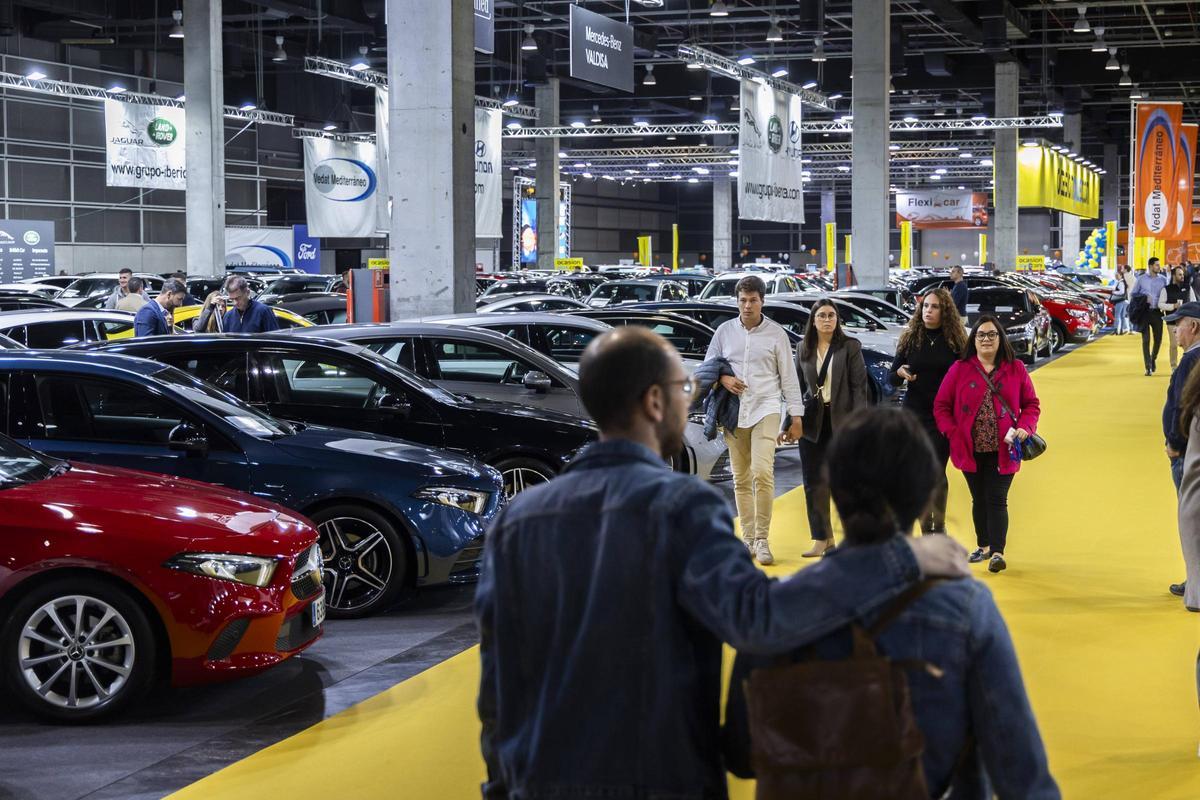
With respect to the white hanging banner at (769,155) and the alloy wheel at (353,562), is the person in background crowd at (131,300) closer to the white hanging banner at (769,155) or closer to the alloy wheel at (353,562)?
the alloy wheel at (353,562)

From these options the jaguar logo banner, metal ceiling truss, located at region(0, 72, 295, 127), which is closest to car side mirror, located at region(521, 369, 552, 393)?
the jaguar logo banner

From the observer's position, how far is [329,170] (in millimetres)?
34062

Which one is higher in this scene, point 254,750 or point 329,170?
point 329,170

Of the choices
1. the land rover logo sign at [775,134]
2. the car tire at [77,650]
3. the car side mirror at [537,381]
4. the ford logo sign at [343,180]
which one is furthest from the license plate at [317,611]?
the ford logo sign at [343,180]

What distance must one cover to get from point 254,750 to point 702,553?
379cm

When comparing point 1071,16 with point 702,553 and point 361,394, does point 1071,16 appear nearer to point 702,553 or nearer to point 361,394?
point 361,394

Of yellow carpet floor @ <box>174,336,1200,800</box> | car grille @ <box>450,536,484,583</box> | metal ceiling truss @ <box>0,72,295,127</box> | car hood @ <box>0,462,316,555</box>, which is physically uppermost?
metal ceiling truss @ <box>0,72,295,127</box>

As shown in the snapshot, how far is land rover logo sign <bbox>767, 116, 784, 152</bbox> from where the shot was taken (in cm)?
2827

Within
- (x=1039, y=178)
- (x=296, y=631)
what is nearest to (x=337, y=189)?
(x=1039, y=178)

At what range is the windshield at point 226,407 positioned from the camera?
314 inches

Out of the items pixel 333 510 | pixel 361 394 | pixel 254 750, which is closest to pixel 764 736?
pixel 254 750

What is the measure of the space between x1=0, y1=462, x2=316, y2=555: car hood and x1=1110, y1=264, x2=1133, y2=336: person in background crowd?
3047cm

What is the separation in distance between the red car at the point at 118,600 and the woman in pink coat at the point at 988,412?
422cm

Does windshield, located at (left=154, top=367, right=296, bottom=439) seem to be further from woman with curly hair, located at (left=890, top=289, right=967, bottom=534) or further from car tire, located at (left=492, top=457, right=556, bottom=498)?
woman with curly hair, located at (left=890, top=289, right=967, bottom=534)
